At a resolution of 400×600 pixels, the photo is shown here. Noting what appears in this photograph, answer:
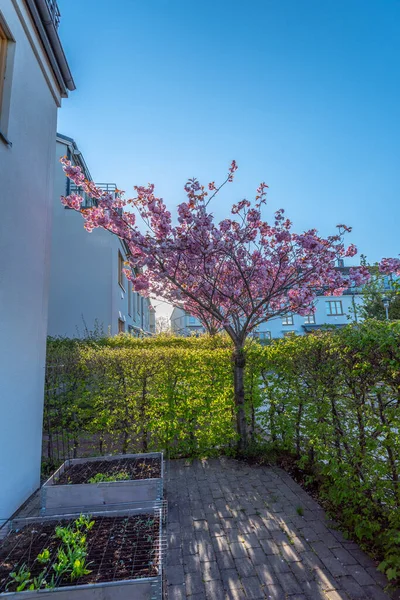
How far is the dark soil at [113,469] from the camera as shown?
362cm

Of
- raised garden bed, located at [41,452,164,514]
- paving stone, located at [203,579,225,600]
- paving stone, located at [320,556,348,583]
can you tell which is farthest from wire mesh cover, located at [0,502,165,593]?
paving stone, located at [320,556,348,583]

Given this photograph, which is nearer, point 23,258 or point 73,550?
point 73,550

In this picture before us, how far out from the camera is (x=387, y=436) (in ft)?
8.79

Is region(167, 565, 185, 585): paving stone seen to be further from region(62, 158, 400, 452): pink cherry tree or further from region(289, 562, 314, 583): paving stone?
region(62, 158, 400, 452): pink cherry tree

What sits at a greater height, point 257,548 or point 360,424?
point 360,424

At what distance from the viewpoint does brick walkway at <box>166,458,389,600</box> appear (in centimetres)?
248

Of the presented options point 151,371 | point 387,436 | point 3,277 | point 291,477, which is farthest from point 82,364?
point 387,436

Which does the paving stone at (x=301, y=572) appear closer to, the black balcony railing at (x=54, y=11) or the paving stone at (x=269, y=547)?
the paving stone at (x=269, y=547)

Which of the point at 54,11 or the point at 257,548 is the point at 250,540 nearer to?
the point at 257,548

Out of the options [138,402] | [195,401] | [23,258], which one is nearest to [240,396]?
[195,401]

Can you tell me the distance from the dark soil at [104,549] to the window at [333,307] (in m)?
35.8

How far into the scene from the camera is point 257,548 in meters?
2.97

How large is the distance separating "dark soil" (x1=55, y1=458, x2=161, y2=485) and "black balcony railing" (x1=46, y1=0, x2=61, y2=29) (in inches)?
246

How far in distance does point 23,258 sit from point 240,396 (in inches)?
153
